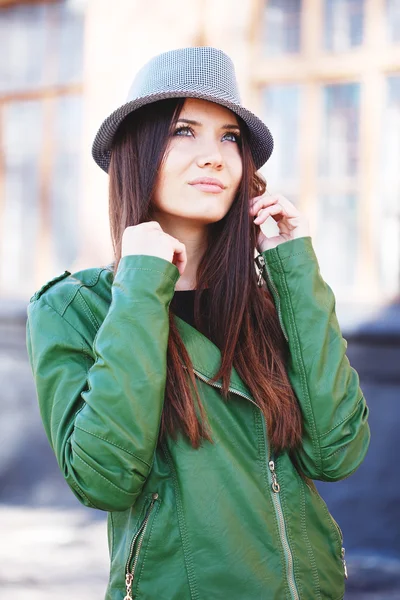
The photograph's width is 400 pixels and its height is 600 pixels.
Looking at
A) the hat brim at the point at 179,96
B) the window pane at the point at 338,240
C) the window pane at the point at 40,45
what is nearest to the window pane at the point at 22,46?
the window pane at the point at 40,45

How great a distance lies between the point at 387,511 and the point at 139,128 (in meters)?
3.29

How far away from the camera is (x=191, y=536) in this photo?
160 cm

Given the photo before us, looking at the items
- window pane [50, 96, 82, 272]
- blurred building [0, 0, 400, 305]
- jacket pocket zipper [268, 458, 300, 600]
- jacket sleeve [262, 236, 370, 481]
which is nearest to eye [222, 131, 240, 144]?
jacket sleeve [262, 236, 370, 481]

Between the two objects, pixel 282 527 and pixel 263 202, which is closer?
pixel 282 527

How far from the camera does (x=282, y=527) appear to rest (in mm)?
1669

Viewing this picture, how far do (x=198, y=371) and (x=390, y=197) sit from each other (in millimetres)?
3421

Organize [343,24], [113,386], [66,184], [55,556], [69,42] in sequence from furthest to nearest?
1. [66,184]
2. [69,42]
3. [343,24]
4. [55,556]
5. [113,386]

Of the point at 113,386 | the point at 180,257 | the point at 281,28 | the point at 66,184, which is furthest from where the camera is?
the point at 66,184

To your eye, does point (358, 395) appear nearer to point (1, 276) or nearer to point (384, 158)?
point (384, 158)

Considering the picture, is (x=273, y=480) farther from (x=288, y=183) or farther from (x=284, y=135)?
(x=284, y=135)

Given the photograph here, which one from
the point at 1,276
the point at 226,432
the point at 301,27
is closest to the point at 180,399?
the point at 226,432

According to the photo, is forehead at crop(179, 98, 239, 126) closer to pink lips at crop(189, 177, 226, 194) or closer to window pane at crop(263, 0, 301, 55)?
pink lips at crop(189, 177, 226, 194)

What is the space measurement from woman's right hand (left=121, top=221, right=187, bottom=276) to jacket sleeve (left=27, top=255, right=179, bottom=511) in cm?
2

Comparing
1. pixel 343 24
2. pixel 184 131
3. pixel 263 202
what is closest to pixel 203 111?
pixel 184 131
